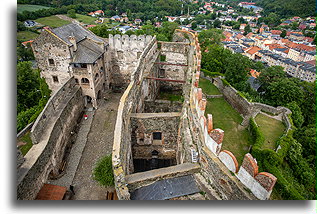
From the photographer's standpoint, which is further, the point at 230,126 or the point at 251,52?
the point at 251,52

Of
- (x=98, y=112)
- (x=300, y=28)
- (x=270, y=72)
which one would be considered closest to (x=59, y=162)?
(x=98, y=112)

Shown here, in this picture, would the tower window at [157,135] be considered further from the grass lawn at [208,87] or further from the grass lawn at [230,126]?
the grass lawn at [208,87]

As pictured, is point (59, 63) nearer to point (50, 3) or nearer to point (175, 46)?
point (175, 46)

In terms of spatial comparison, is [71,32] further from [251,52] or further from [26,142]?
[251,52]

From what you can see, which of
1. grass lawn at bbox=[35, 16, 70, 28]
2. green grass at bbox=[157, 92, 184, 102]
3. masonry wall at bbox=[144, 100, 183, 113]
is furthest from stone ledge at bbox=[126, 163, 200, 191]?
grass lawn at bbox=[35, 16, 70, 28]

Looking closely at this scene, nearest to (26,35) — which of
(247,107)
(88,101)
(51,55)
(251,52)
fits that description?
(51,55)

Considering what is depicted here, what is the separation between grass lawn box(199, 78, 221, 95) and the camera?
2583 cm

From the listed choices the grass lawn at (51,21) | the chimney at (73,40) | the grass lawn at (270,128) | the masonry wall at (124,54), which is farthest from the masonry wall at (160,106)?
the grass lawn at (51,21)

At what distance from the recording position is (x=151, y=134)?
16969mm

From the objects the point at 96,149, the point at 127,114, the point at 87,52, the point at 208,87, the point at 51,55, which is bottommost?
the point at 96,149

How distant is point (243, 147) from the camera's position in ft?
56.3

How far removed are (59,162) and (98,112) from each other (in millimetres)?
7216

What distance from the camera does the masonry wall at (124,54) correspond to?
2589 centimetres

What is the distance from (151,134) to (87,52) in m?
11.5
